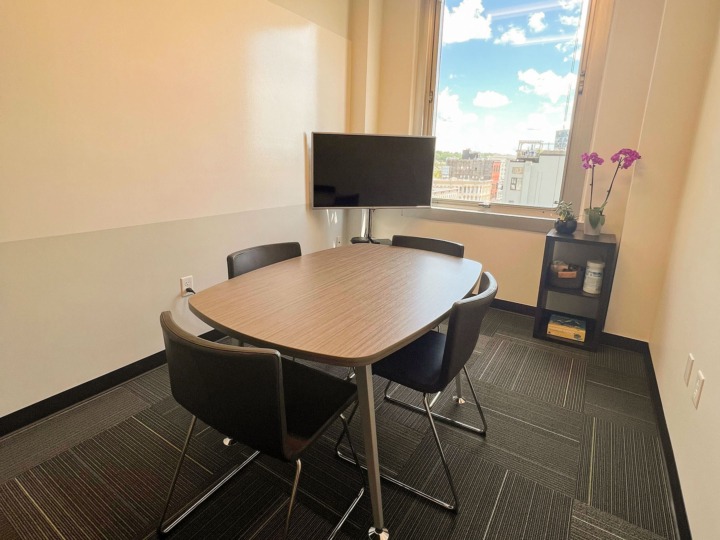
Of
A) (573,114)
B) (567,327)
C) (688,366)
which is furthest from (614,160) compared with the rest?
(688,366)

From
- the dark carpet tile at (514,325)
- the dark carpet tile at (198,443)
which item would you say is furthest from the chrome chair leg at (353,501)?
the dark carpet tile at (514,325)

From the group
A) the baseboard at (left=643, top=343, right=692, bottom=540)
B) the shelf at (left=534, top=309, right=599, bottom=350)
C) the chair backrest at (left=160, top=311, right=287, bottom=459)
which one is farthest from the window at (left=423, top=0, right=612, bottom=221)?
the chair backrest at (left=160, top=311, right=287, bottom=459)

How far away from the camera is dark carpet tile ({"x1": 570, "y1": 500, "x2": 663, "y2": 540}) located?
4.66 feet

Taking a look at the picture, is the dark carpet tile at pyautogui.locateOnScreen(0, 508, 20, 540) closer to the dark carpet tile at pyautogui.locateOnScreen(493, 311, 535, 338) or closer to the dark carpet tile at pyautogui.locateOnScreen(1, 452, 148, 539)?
the dark carpet tile at pyautogui.locateOnScreen(1, 452, 148, 539)

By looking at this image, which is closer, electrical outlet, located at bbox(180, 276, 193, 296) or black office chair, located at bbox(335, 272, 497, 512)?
black office chair, located at bbox(335, 272, 497, 512)

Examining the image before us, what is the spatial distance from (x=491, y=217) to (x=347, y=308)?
2329 mm

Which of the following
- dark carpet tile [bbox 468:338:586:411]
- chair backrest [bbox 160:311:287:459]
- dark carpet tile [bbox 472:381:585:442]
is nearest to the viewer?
chair backrest [bbox 160:311:287:459]

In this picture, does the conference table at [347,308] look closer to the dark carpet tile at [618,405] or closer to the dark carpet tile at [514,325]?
the dark carpet tile at [618,405]

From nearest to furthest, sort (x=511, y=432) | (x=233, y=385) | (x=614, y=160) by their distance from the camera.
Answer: (x=233, y=385)
(x=511, y=432)
(x=614, y=160)

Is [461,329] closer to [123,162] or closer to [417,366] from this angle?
[417,366]

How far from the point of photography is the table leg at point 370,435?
1.23 metres

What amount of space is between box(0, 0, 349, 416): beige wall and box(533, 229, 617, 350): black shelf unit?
209 cm

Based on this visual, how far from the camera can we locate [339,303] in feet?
4.95

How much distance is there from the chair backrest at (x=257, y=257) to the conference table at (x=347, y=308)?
0.11 m
